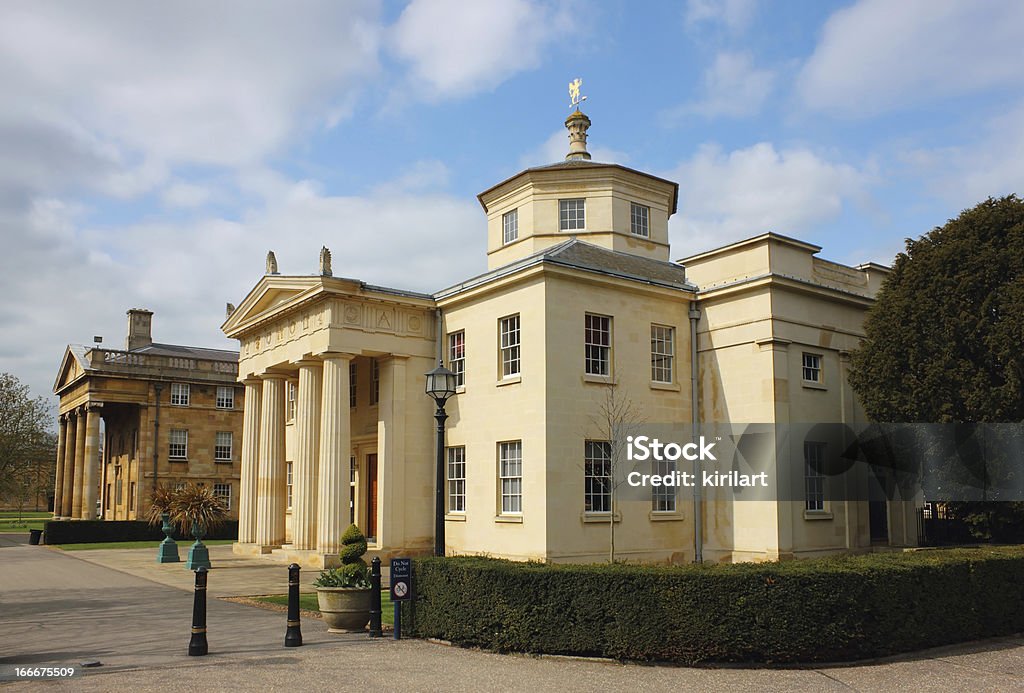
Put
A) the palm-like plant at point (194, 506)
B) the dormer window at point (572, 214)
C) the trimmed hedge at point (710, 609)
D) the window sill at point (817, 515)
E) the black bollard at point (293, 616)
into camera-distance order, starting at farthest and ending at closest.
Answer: the palm-like plant at point (194, 506) < the dormer window at point (572, 214) < the window sill at point (817, 515) < the black bollard at point (293, 616) < the trimmed hedge at point (710, 609)

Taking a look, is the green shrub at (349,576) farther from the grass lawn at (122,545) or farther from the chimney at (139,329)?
the chimney at (139,329)

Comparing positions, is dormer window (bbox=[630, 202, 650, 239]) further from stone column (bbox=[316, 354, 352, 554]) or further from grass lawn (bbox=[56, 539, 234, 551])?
grass lawn (bbox=[56, 539, 234, 551])

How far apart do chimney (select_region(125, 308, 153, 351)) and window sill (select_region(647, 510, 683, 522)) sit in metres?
40.9

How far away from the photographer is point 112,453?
52.0 meters

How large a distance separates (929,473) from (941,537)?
19.3 ft

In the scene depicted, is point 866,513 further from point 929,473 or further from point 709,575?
point 709,575

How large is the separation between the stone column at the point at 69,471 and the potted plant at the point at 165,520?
9873mm

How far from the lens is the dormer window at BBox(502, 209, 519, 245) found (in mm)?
27938

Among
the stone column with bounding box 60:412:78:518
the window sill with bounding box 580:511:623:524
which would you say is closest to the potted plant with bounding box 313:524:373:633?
the window sill with bounding box 580:511:623:524

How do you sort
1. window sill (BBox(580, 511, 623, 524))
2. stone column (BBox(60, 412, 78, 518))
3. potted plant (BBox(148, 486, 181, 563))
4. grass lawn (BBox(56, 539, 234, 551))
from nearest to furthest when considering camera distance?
window sill (BBox(580, 511, 623, 524)), potted plant (BBox(148, 486, 181, 563)), grass lawn (BBox(56, 539, 234, 551)), stone column (BBox(60, 412, 78, 518))

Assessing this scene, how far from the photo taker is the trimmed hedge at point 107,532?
38062mm

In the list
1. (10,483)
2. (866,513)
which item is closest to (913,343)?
(866,513)

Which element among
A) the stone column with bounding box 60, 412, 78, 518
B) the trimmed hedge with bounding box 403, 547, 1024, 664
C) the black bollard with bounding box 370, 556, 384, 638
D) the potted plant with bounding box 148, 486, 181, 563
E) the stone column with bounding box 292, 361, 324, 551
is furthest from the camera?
the stone column with bounding box 60, 412, 78, 518

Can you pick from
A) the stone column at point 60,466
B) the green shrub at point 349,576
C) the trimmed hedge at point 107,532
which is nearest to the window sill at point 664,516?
the green shrub at point 349,576
